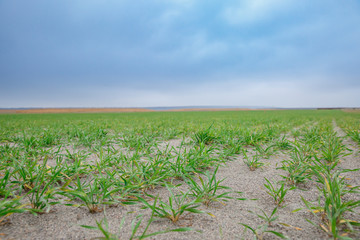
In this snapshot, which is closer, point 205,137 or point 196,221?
point 196,221

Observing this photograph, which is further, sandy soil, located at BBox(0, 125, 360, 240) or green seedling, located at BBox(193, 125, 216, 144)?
green seedling, located at BBox(193, 125, 216, 144)

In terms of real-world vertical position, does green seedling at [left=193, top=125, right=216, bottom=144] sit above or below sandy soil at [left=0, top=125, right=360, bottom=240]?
above

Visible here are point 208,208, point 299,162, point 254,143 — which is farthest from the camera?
point 254,143

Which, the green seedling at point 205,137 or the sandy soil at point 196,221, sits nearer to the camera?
the sandy soil at point 196,221

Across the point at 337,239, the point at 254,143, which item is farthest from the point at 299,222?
the point at 254,143

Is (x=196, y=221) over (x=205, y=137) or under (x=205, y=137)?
under

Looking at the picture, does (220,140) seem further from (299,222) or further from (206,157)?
(299,222)

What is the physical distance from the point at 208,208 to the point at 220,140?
2.44 meters

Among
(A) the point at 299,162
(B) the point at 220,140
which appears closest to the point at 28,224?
(A) the point at 299,162

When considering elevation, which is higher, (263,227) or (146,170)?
(146,170)

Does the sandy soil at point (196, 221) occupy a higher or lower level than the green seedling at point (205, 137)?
lower

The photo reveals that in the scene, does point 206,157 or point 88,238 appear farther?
point 206,157

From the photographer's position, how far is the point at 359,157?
9.47 ft

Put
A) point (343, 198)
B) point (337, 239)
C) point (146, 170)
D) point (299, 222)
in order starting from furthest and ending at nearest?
point (146, 170), point (343, 198), point (299, 222), point (337, 239)
